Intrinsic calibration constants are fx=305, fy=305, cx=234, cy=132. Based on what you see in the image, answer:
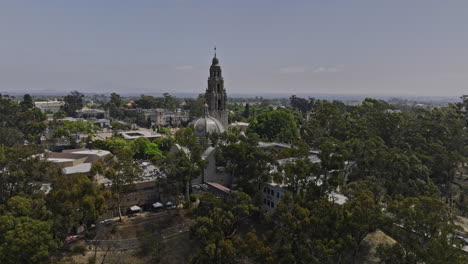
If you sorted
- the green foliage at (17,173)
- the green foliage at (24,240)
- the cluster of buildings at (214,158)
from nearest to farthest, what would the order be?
the green foliage at (24,240)
the green foliage at (17,173)
the cluster of buildings at (214,158)

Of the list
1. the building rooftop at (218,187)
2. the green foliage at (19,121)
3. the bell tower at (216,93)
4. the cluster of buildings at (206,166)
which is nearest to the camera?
the cluster of buildings at (206,166)

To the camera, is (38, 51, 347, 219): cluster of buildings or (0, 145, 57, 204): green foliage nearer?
(0, 145, 57, 204): green foliage

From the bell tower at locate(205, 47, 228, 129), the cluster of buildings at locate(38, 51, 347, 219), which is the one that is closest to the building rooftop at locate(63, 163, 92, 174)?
the cluster of buildings at locate(38, 51, 347, 219)

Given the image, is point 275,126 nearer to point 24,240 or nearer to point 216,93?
point 216,93

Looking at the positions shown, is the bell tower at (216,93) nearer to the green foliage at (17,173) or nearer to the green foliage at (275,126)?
the green foliage at (275,126)

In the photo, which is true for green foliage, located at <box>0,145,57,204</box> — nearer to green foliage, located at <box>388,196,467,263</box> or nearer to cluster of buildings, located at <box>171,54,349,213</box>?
cluster of buildings, located at <box>171,54,349,213</box>

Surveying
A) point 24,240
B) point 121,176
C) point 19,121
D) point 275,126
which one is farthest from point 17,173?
point 275,126

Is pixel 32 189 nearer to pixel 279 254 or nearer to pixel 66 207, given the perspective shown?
pixel 66 207

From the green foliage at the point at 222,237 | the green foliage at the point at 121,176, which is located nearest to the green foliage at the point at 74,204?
the green foliage at the point at 121,176
